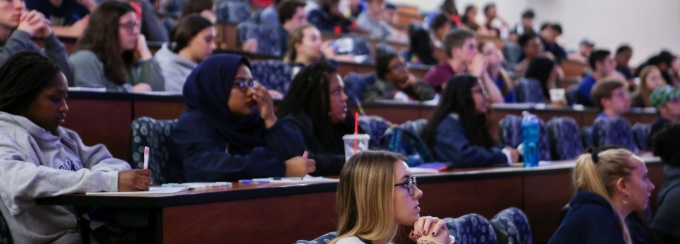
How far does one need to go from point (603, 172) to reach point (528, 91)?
468 centimetres

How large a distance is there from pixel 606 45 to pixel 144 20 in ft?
Result: 28.6

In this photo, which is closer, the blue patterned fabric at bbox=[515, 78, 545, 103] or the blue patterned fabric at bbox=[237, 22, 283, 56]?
the blue patterned fabric at bbox=[237, 22, 283, 56]

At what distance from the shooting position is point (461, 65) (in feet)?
23.1

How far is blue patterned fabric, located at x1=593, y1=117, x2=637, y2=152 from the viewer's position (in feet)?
21.0

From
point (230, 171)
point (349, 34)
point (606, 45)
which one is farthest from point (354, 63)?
point (606, 45)

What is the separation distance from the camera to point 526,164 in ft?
15.7

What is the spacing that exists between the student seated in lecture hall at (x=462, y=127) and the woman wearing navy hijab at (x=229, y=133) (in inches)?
40.7

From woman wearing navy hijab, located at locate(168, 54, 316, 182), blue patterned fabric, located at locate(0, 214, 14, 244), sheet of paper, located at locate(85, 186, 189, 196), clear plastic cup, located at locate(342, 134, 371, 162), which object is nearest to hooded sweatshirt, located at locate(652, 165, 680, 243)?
clear plastic cup, located at locate(342, 134, 371, 162)

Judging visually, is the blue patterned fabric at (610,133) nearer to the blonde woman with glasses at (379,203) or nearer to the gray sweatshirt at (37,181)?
A: the gray sweatshirt at (37,181)

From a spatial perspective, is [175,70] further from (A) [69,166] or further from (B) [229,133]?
(A) [69,166]

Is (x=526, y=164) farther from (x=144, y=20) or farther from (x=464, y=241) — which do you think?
(x=144, y=20)

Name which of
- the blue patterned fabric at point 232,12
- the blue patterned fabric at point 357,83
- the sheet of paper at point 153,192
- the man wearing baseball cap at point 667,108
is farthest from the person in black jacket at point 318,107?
the blue patterned fabric at point 232,12

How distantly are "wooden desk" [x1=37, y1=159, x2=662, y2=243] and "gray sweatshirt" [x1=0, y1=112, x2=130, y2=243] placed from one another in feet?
0.17

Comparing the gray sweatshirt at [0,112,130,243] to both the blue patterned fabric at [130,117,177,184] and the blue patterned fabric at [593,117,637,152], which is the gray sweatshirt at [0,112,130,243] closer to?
the blue patterned fabric at [130,117,177,184]
